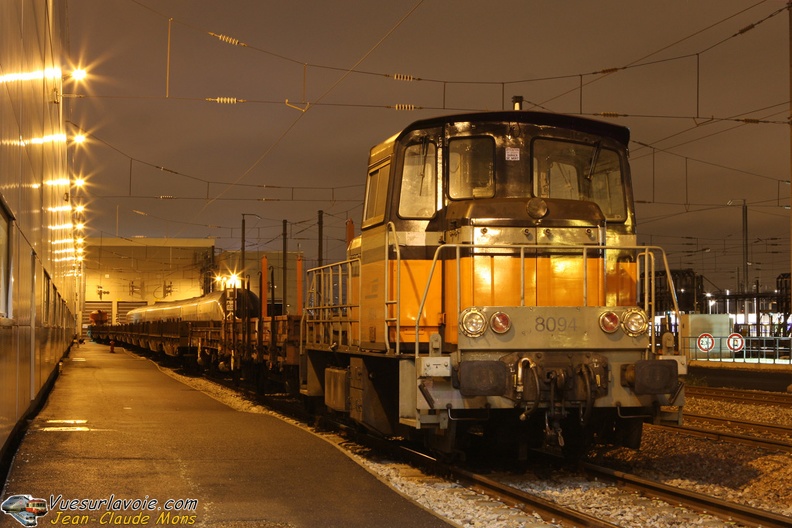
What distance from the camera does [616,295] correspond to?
9.80m

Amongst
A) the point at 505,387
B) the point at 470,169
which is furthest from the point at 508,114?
the point at 505,387

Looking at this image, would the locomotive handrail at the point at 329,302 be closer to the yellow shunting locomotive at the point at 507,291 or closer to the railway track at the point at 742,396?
the yellow shunting locomotive at the point at 507,291

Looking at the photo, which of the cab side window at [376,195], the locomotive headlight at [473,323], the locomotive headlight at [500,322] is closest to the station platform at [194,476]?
the locomotive headlight at [473,323]

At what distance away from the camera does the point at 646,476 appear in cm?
980

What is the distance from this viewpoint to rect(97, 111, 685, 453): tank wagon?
868 centimetres

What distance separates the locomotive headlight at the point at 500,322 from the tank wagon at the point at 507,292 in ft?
0.08

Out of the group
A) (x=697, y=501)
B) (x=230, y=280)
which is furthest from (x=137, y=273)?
(x=697, y=501)

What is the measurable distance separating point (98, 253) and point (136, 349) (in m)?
30.5

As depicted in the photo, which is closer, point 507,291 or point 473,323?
point 473,323

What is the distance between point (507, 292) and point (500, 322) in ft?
2.66

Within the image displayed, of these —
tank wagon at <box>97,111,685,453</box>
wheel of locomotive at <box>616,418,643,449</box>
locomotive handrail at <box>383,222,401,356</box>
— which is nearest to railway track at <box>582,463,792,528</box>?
wheel of locomotive at <box>616,418,643,449</box>

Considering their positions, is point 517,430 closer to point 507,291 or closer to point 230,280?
point 507,291

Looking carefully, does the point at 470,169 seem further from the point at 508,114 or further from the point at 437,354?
the point at 437,354

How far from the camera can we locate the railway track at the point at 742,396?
18.4m
